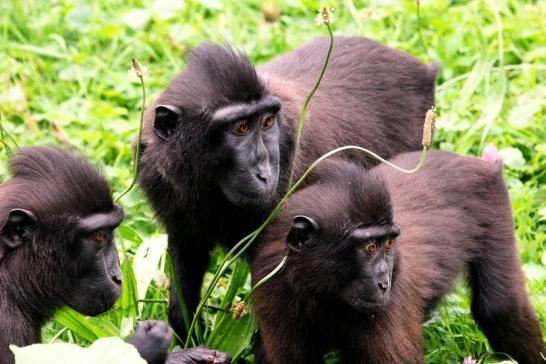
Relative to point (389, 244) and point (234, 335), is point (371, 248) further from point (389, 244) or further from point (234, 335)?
point (234, 335)

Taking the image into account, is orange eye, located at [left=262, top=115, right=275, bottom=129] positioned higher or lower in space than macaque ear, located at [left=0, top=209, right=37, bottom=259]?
lower

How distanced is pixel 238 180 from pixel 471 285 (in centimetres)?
178

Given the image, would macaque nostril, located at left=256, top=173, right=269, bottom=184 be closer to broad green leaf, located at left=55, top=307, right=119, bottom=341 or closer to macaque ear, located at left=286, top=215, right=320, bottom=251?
macaque ear, located at left=286, top=215, right=320, bottom=251

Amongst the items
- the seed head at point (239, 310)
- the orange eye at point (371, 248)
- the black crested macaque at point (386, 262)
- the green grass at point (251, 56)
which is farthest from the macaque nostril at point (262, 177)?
the green grass at point (251, 56)

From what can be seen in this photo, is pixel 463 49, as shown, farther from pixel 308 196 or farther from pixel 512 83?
pixel 308 196

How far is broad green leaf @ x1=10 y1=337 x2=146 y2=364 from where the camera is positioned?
17.5 feet

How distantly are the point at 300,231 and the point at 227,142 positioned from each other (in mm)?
918

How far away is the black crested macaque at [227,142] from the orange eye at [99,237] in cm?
95

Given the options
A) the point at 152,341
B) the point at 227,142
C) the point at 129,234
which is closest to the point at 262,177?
the point at 227,142

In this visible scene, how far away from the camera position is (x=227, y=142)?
6.96 metres

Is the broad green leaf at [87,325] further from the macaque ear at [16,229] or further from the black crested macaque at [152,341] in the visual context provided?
Result: the macaque ear at [16,229]

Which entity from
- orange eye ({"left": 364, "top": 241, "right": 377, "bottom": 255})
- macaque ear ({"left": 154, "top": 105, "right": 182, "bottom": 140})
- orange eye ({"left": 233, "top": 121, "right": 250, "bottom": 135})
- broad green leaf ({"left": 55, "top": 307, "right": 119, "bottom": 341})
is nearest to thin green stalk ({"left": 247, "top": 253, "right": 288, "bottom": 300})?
orange eye ({"left": 364, "top": 241, "right": 377, "bottom": 255})

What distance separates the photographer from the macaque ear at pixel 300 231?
20.7 ft

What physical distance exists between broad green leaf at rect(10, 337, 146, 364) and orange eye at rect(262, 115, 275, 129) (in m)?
2.02
